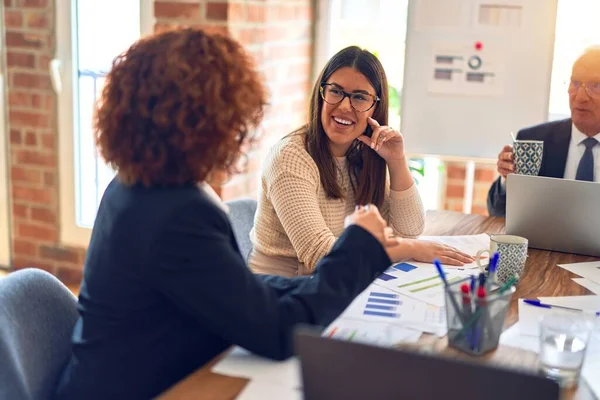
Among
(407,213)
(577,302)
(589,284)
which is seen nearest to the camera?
(577,302)

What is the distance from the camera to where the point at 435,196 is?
358 centimetres

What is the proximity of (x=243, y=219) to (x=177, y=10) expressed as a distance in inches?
44.8

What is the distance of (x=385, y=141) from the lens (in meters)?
2.18

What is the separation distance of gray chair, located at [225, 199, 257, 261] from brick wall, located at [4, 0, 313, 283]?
2.81ft

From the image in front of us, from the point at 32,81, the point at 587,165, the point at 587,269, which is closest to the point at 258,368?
the point at 587,269

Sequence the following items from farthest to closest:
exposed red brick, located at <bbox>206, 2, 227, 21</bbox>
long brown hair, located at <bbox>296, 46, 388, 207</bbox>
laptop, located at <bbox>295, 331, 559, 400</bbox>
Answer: exposed red brick, located at <bbox>206, 2, 227, 21</bbox> < long brown hair, located at <bbox>296, 46, 388, 207</bbox> < laptop, located at <bbox>295, 331, 559, 400</bbox>

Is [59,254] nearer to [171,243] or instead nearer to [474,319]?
[171,243]

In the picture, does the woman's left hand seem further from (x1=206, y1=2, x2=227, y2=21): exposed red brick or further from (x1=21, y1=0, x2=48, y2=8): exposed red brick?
(x1=21, y1=0, x2=48, y2=8): exposed red brick

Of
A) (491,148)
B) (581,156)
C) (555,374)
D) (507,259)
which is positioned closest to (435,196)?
(491,148)

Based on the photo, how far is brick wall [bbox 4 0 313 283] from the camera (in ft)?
10.8

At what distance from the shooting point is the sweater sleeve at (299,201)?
191 cm

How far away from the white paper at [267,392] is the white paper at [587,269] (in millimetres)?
948

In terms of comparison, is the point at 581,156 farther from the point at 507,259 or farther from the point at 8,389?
the point at 8,389

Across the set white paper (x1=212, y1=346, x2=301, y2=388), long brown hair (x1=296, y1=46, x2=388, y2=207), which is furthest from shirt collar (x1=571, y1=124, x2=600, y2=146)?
white paper (x1=212, y1=346, x2=301, y2=388)
